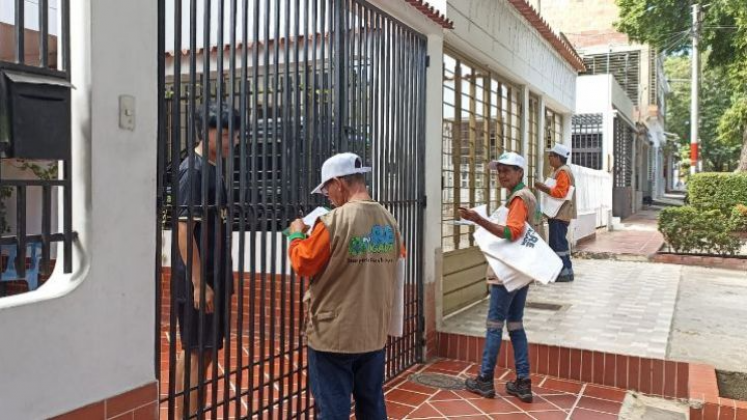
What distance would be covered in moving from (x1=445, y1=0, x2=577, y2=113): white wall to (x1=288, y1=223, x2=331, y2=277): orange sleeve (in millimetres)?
3717

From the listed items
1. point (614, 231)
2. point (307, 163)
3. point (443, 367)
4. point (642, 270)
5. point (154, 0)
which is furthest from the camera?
point (614, 231)

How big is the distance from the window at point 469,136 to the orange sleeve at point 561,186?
29.3 inches

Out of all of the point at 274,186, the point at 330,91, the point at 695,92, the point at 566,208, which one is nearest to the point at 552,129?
the point at 566,208

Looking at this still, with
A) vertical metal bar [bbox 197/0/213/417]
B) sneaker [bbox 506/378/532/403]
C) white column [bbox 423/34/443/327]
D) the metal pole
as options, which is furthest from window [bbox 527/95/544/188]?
the metal pole

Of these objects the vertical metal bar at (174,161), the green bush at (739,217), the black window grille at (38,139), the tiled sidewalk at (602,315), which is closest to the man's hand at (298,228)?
the vertical metal bar at (174,161)

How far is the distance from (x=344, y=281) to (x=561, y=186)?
5735mm

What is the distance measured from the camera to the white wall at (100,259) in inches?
81.4

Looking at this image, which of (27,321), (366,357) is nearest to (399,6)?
(366,357)

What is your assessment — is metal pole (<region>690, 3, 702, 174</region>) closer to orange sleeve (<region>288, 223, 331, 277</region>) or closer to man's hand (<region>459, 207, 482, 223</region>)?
man's hand (<region>459, 207, 482, 223</region>)

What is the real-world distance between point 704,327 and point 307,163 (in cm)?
448

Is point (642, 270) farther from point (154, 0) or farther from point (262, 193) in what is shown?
point (154, 0)

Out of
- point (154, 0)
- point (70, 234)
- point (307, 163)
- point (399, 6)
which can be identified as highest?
point (399, 6)

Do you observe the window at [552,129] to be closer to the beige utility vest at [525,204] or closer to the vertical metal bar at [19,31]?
the beige utility vest at [525,204]

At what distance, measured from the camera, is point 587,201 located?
14602 millimetres
